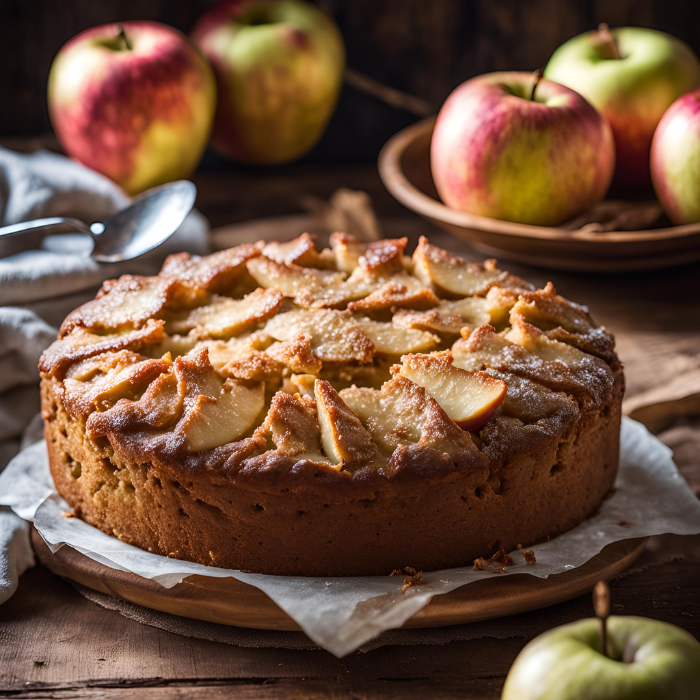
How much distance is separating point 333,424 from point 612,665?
0.43 meters

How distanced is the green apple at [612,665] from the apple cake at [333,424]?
286 mm

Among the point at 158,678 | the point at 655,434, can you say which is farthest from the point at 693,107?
the point at 158,678

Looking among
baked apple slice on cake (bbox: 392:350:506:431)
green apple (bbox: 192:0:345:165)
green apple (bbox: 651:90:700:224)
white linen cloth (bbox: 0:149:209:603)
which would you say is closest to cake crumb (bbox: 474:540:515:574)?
baked apple slice on cake (bbox: 392:350:506:431)

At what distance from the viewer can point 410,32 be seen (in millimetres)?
2533

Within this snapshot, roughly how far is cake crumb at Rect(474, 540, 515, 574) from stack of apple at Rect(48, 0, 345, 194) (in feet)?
4.62

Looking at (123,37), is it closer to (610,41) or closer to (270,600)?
(610,41)

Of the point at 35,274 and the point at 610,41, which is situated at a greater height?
the point at 610,41

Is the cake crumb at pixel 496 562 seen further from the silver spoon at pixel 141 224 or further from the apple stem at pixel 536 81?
the apple stem at pixel 536 81

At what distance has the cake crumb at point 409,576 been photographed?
3.41 feet

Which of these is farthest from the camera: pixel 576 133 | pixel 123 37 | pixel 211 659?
pixel 123 37

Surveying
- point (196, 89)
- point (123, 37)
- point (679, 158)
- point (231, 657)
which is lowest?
point (231, 657)

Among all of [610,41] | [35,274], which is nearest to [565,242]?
[610,41]

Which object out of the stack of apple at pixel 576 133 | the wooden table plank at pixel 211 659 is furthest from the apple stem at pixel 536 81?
the wooden table plank at pixel 211 659

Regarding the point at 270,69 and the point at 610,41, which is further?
the point at 270,69
